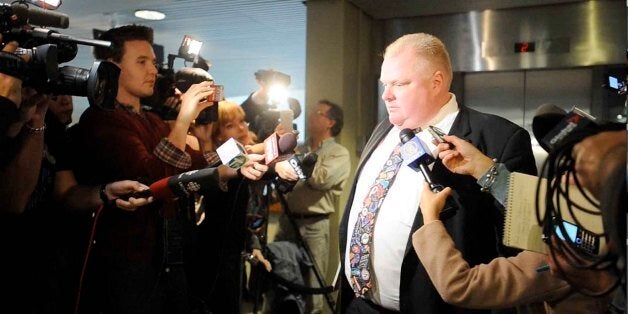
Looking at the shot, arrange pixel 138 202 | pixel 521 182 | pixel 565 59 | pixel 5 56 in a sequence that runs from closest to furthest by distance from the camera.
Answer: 1. pixel 521 182
2. pixel 5 56
3. pixel 138 202
4. pixel 565 59

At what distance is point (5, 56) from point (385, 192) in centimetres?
114

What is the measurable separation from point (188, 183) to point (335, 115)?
2027mm

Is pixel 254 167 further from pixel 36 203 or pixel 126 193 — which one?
pixel 36 203

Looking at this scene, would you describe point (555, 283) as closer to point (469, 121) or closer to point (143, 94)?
point (469, 121)

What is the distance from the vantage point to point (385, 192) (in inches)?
65.7

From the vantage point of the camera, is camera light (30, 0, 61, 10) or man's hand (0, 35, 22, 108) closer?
man's hand (0, 35, 22, 108)

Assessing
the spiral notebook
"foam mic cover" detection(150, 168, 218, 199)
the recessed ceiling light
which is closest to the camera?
the spiral notebook

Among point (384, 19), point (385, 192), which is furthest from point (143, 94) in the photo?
point (384, 19)

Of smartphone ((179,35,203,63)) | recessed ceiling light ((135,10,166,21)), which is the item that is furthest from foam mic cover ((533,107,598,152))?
recessed ceiling light ((135,10,166,21))

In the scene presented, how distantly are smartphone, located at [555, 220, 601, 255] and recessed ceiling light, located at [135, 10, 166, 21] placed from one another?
4.24 metres

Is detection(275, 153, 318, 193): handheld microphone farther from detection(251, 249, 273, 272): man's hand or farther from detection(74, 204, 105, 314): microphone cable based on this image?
detection(251, 249, 273, 272): man's hand

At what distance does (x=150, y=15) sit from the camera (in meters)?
4.64

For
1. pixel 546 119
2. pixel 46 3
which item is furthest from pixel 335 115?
pixel 546 119

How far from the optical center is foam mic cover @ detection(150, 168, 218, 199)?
1.79m
